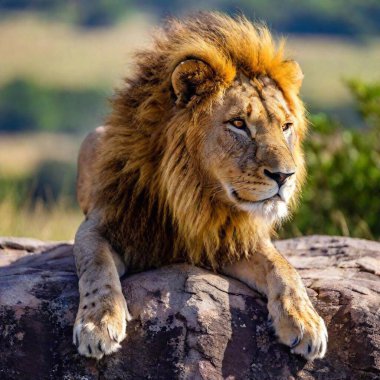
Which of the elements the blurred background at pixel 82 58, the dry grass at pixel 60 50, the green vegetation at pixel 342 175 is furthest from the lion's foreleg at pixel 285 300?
the dry grass at pixel 60 50

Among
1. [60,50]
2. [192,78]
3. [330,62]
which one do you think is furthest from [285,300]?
[60,50]

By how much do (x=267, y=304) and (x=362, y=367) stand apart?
587 mm

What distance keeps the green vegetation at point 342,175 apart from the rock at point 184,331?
451 centimetres

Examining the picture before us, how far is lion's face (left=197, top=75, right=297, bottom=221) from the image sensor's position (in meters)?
4.59

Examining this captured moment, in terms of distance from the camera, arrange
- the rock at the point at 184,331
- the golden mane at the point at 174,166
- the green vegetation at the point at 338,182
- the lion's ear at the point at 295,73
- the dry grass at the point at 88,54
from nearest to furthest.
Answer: the rock at the point at 184,331 < the golden mane at the point at 174,166 < the lion's ear at the point at 295,73 < the green vegetation at the point at 338,182 < the dry grass at the point at 88,54

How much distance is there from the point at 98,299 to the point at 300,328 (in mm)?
1012

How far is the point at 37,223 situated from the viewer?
9.79 m

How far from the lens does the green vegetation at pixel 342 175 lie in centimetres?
949

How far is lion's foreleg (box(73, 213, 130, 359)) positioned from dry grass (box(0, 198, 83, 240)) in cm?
400

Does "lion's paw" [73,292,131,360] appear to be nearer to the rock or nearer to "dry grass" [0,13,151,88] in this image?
the rock

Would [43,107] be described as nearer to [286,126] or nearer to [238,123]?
[286,126]

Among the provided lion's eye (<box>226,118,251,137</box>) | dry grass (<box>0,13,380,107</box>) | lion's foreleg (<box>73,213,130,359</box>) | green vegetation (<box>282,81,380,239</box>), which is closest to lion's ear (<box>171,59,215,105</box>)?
lion's eye (<box>226,118,251,137</box>)

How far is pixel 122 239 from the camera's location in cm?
507

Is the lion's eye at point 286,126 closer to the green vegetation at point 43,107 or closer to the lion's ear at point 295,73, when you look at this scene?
the lion's ear at point 295,73
